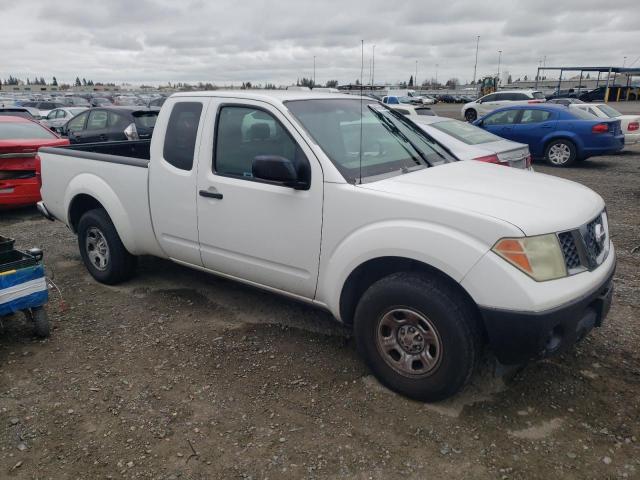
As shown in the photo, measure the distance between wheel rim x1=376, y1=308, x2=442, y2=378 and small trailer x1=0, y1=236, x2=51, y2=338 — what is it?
262cm

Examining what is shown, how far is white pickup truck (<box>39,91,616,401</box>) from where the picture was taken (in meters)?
2.79

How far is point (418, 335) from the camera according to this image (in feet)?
10.2

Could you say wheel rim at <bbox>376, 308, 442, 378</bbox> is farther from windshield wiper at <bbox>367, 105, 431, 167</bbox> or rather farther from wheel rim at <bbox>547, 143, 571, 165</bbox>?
wheel rim at <bbox>547, 143, 571, 165</bbox>

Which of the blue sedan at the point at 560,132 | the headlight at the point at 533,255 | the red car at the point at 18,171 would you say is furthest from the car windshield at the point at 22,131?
the blue sedan at the point at 560,132

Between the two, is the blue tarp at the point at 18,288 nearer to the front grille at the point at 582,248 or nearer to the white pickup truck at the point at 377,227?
the white pickup truck at the point at 377,227

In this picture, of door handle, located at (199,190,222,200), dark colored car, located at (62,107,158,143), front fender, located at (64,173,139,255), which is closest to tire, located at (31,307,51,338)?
front fender, located at (64,173,139,255)

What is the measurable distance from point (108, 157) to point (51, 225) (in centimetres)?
355

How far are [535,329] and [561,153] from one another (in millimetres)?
11335

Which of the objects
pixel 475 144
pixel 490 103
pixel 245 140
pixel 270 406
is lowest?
pixel 270 406

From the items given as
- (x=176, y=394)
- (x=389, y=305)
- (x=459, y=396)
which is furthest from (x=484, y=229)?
(x=176, y=394)

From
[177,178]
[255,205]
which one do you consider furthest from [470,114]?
[255,205]

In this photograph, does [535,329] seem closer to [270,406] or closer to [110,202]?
[270,406]

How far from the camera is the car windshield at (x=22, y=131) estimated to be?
27.4ft

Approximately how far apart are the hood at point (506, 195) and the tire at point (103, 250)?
2870 mm
